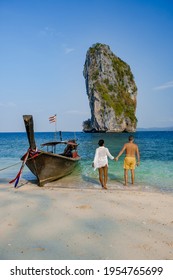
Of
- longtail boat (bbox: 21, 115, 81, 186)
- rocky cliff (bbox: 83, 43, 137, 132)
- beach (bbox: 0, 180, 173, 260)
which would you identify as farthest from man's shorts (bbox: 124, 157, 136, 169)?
rocky cliff (bbox: 83, 43, 137, 132)

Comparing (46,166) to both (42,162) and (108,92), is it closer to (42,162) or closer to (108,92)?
(42,162)

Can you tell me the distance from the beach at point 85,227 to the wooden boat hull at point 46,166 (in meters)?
2.79

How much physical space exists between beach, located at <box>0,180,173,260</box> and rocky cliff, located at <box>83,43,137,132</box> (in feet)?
324

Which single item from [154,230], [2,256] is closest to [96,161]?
[154,230]

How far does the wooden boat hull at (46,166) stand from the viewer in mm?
11029

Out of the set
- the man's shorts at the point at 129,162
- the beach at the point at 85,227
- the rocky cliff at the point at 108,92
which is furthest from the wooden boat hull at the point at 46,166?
the rocky cliff at the point at 108,92

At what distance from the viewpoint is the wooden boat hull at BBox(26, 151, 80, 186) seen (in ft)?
36.2

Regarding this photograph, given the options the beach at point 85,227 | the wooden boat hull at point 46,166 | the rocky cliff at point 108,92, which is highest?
the rocky cliff at point 108,92

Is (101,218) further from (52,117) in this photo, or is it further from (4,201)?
(52,117)

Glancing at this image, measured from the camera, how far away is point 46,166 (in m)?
11.4

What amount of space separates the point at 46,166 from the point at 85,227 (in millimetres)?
6140

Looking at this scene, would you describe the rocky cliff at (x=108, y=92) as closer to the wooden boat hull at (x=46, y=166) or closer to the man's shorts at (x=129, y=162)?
the wooden boat hull at (x=46, y=166)
